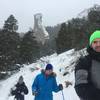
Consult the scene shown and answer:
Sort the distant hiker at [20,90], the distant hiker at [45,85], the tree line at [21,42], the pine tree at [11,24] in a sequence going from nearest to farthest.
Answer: the distant hiker at [45,85], the distant hiker at [20,90], the tree line at [21,42], the pine tree at [11,24]

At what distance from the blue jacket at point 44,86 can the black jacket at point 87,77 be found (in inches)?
220

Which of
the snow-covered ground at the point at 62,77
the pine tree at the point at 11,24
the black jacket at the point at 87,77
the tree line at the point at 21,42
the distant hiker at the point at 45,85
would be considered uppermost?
the pine tree at the point at 11,24

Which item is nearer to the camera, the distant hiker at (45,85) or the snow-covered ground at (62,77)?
the distant hiker at (45,85)

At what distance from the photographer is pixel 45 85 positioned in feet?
32.3

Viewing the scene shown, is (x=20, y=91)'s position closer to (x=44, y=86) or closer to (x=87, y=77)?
(x=44, y=86)

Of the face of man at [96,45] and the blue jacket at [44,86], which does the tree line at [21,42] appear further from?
the face of man at [96,45]

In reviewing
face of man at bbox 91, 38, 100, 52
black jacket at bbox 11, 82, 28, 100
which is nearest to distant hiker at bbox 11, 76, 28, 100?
black jacket at bbox 11, 82, 28, 100

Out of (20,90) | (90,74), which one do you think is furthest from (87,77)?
(20,90)

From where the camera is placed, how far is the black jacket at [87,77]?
4.00m

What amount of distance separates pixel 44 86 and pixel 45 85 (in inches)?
1.3

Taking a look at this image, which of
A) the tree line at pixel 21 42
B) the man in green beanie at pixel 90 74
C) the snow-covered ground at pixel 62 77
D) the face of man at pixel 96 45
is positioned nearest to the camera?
the man in green beanie at pixel 90 74

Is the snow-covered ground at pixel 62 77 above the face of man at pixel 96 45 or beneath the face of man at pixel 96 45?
above

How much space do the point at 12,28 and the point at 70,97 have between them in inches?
2162

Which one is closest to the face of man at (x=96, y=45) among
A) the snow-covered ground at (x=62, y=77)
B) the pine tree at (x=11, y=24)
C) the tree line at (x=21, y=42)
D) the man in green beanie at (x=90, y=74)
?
the man in green beanie at (x=90, y=74)
